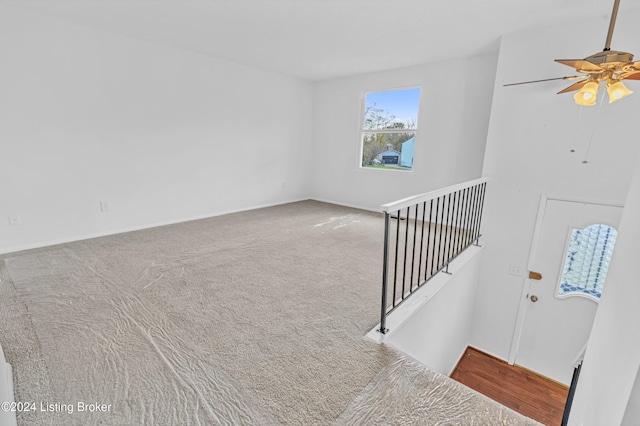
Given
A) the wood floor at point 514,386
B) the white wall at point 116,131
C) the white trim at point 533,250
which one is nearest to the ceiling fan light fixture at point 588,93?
the white trim at point 533,250

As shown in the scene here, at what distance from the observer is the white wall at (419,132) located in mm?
4086

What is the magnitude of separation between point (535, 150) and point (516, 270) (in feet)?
4.71

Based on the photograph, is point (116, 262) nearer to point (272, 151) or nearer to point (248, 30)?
point (248, 30)

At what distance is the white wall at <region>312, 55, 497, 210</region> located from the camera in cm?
409

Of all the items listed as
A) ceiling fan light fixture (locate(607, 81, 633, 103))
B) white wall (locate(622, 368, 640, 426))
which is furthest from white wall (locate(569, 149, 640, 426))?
ceiling fan light fixture (locate(607, 81, 633, 103))

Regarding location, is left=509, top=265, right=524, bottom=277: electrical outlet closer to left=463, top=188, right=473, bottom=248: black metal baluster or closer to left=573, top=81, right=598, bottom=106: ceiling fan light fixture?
left=463, top=188, right=473, bottom=248: black metal baluster

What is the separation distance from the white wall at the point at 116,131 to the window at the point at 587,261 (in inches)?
179

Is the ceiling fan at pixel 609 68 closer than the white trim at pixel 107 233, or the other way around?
the ceiling fan at pixel 609 68

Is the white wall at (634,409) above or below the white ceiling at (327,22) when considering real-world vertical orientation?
below

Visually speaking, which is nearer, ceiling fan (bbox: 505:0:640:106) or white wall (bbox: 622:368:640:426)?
white wall (bbox: 622:368:640:426)

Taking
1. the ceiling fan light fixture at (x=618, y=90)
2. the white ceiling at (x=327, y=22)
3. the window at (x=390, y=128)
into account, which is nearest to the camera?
the ceiling fan light fixture at (x=618, y=90)

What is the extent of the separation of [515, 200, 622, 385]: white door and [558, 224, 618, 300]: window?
0.7 inches

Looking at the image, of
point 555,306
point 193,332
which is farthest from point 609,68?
point 193,332

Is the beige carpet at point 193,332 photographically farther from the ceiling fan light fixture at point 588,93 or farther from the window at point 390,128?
the window at point 390,128
